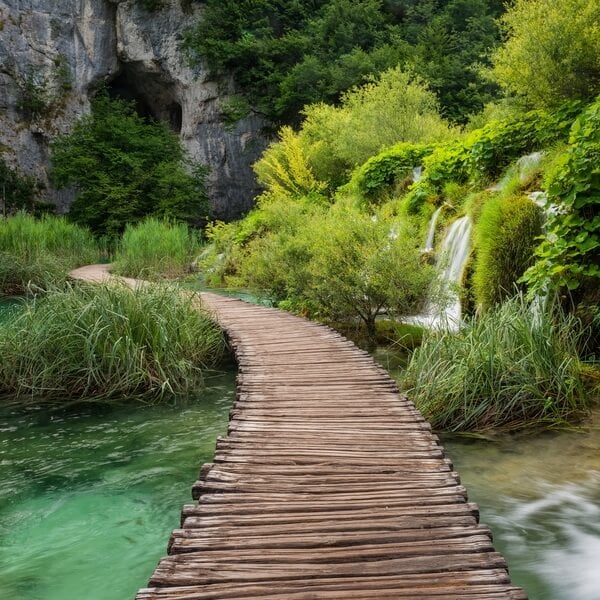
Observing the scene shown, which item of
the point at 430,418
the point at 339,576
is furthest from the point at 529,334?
the point at 339,576

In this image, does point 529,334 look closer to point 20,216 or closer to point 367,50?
point 20,216

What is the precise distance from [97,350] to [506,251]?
4999mm

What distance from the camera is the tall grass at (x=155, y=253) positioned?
16.1 m

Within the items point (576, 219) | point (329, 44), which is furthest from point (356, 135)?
point (576, 219)

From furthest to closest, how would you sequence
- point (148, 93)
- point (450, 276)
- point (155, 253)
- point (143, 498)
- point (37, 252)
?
point (148, 93)
point (155, 253)
point (37, 252)
point (450, 276)
point (143, 498)

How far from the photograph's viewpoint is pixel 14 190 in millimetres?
24797

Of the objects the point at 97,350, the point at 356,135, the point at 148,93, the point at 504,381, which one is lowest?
the point at 97,350

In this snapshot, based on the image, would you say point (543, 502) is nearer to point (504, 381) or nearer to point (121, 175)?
point (504, 381)

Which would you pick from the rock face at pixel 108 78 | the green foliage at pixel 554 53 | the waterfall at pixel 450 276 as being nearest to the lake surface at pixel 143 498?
the waterfall at pixel 450 276

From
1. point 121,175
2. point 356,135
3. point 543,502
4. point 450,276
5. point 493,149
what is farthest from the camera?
point 121,175

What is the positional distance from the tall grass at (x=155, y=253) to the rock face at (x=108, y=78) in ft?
33.9

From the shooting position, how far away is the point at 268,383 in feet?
17.2

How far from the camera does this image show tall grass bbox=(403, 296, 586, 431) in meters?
5.24

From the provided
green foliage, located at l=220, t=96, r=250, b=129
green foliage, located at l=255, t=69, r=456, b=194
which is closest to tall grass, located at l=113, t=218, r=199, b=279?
green foliage, located at l=255, t=69, r=456, b=194
